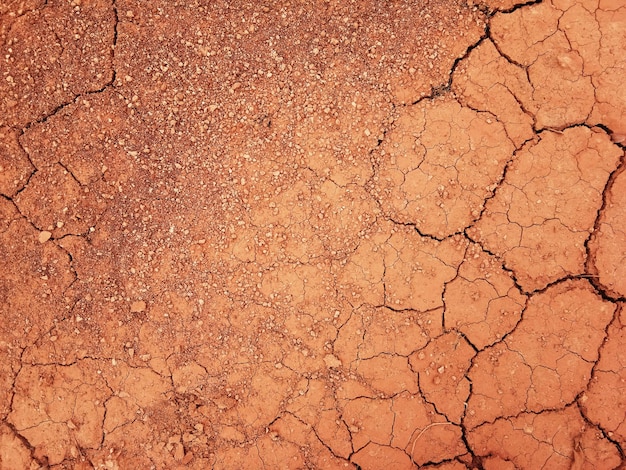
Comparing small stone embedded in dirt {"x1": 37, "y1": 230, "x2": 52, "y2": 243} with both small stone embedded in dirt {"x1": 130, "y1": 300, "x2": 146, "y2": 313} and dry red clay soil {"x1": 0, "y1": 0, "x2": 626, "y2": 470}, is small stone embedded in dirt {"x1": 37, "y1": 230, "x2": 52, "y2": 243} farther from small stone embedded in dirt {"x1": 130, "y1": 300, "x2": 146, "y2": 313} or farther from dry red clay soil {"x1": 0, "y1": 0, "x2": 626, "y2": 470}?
small stone embedded in dirt {"x1": 130, "y1": 300, "x2": 146, "y2": 313}

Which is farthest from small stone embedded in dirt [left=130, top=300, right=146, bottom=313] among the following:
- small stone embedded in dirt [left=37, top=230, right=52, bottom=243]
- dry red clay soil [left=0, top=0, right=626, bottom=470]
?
small stone embedded in dirt [left=37, top=230, right=52, bottom=243]

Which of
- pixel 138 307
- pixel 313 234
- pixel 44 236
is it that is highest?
pixel 313 234

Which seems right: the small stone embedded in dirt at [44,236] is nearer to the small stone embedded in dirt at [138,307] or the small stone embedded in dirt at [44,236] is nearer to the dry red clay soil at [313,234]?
the dry red clay soil at [313,234]

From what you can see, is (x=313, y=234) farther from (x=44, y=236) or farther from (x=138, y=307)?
(x=44, y=236)

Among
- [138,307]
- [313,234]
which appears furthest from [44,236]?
[313,234]

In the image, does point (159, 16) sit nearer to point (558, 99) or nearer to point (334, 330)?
point (334, 330)

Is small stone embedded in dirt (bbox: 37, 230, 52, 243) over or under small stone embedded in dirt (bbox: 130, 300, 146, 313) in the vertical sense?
over

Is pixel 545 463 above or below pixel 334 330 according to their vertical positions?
below

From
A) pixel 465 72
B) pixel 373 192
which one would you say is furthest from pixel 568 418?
pixel 465 72
